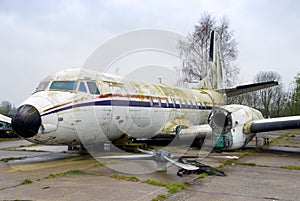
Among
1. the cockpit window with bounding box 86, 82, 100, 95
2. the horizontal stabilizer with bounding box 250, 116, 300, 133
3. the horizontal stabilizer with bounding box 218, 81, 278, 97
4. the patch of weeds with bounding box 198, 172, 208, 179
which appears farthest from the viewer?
the horizontal stabilizer with bounding box 218, 81, 278, 97

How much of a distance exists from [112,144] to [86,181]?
5.19 meters

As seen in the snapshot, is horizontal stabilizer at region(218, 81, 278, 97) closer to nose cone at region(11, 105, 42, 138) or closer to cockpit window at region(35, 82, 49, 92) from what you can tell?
cockpit window at region(35, 82, 49, 92)

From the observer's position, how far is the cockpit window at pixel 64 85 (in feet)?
30.5

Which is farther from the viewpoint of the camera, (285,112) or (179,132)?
(285,112)

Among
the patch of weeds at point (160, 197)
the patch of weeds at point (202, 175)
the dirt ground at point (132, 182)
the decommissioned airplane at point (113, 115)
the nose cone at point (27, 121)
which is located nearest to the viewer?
the patch of weeds at point (160, 197)

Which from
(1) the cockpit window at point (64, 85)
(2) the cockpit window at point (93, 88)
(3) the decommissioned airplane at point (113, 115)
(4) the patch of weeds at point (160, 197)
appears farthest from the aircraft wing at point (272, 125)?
(4) the patch of weeds at point (160, 197)

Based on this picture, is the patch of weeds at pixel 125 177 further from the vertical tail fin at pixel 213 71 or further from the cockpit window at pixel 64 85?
the vertical tail fin at pixel 213 71

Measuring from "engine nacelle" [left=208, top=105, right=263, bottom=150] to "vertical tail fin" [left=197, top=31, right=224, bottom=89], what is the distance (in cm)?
828

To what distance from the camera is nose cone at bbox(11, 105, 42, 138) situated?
788 centimetres

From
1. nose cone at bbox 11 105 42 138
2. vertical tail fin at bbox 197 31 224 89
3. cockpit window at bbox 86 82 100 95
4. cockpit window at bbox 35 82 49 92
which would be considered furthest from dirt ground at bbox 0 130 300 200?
vertical tail fin at bbox 197 31 224 89

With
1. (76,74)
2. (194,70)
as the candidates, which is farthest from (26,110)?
(194,70)

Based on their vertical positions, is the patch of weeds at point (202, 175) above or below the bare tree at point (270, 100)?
below

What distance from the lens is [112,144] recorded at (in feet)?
39.5

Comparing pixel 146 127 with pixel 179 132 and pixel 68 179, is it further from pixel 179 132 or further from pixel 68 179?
pixel 68 179
